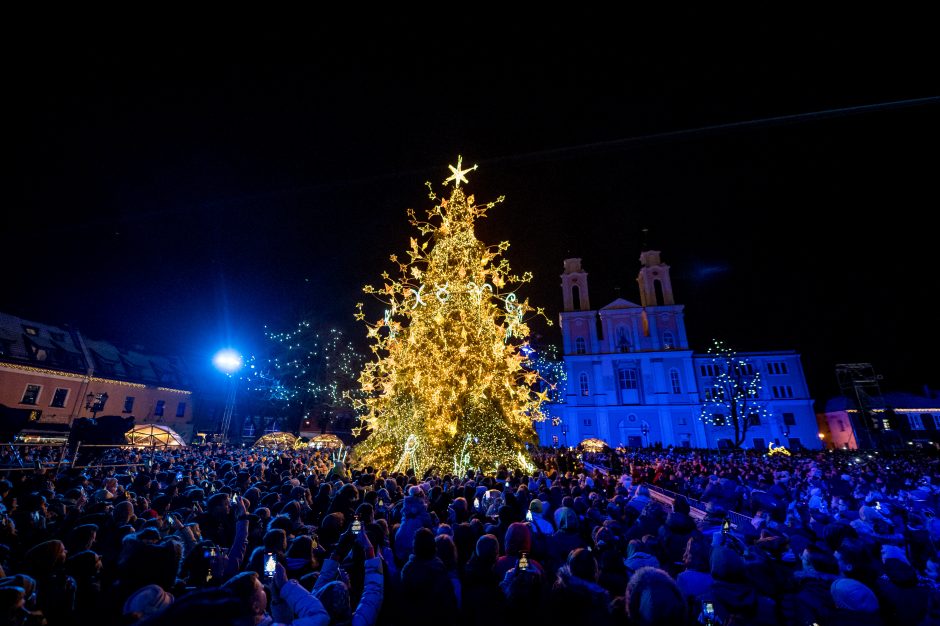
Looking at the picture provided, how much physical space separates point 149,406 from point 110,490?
125 ft

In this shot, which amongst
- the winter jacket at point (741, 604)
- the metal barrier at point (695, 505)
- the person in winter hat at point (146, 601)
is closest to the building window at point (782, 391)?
the metal barrier at point (695, 505)

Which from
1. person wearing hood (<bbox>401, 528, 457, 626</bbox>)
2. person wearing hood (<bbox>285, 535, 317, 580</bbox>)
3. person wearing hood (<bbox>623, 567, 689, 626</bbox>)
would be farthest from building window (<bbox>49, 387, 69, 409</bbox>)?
person wearing hood (<bbox>623, 567, 689, 626</bbox>)

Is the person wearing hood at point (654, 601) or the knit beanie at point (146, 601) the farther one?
the knit beanie at point (146, 601)

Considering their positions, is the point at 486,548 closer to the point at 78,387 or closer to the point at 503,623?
the point at 503,623

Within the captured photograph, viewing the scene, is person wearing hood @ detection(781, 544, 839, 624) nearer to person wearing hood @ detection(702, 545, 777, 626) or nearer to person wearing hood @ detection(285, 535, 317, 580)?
person wearing hood @ detection(702, 545, 777, 626)

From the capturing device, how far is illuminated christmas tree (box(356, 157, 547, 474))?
516 inches

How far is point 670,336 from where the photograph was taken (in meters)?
54.8

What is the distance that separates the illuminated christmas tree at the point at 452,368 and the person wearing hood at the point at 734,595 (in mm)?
A: 9505

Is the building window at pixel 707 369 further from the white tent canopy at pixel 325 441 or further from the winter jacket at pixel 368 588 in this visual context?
the winter jacket at pixel 368 588

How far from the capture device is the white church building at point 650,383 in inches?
2008

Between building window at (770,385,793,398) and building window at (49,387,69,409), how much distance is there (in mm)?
78551

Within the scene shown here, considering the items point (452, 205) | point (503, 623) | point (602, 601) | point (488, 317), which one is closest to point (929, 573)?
point (602, 601)

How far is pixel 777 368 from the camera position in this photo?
5688 cm

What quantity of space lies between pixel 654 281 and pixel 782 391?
75.8 feet
